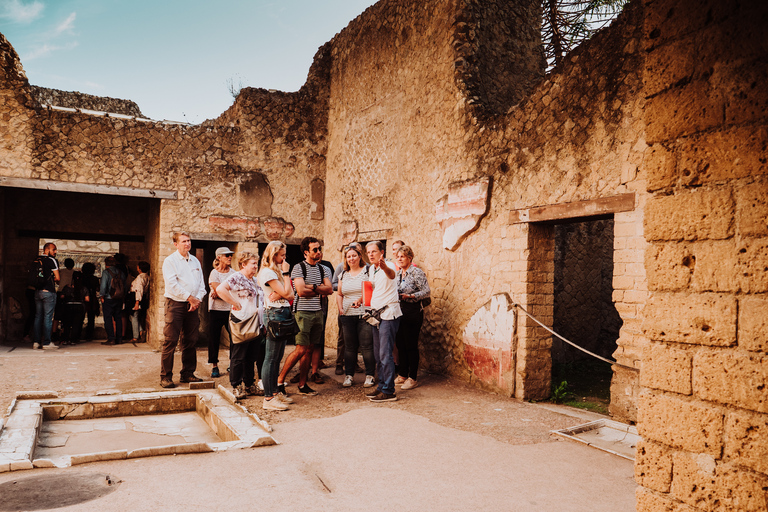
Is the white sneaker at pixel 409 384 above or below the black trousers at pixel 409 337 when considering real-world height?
below

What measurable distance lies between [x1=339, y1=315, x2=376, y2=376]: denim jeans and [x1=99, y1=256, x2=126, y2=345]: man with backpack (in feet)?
18.4

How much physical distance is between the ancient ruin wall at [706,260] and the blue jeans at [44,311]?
8.55 meters

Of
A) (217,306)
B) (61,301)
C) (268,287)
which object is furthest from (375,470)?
(61,301)

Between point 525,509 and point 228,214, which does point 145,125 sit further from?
point 525,509

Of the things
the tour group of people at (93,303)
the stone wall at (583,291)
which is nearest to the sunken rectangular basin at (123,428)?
the tour group of people at (93,303)

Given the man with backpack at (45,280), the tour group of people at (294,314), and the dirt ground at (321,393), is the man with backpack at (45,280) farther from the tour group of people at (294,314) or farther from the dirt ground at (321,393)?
the tour group of people at (294,314)

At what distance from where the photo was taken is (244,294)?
5355 mm

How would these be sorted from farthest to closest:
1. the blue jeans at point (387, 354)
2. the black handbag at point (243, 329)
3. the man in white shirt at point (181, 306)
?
the man in white shirt at point (181, 306) → the blue jeans at point (387, 354) → the black handbag at point (243, 329)

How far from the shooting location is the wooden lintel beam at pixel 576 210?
15.6 feet

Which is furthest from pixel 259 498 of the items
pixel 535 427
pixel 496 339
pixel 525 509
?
pixel 496 339

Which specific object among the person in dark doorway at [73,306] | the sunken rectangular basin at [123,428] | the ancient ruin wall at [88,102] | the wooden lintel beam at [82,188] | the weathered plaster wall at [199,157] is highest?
the ancient ruin wall at [88,102]

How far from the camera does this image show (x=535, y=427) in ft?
15.0

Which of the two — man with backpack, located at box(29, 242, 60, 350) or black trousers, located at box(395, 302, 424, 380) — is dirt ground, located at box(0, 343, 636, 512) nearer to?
black trousers, located at box(395, 302, 424, 380)

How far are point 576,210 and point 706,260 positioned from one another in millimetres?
3296
